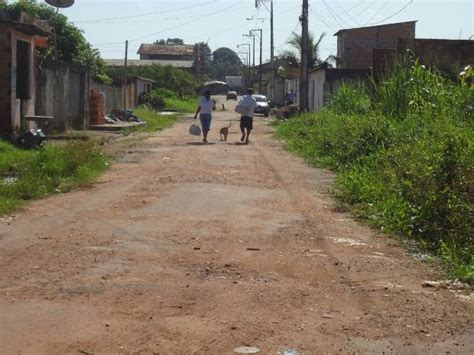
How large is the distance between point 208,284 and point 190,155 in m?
11.2

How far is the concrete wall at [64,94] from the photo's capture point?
69.5 feet

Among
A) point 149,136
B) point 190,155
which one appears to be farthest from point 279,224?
point 149,136

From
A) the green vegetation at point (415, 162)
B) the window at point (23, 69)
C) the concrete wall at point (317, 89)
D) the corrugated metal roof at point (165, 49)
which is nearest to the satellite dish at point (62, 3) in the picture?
the window at point (23, 69)

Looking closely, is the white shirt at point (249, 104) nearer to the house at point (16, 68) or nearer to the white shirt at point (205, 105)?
the white shirt at point (205, 105)

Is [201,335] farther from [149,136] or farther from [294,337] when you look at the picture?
[149,136]

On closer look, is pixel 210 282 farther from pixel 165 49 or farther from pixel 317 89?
pixel 165 49

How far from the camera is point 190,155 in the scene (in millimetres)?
17172

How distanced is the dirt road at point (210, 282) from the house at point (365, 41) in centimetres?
4173

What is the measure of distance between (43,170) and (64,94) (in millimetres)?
11599

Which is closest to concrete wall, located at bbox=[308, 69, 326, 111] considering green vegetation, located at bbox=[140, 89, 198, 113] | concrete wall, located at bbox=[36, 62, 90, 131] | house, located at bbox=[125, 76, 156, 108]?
house, located at bbox=[125, 76, 156, 108]

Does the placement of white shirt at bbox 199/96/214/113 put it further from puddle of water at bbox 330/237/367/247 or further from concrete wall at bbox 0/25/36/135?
puddle of water at bbox 330/237/367/247

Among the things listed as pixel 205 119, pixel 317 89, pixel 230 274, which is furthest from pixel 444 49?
pixel 230 274

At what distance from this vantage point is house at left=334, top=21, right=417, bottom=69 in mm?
50875

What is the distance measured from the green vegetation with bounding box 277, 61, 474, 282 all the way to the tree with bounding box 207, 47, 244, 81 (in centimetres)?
13699
